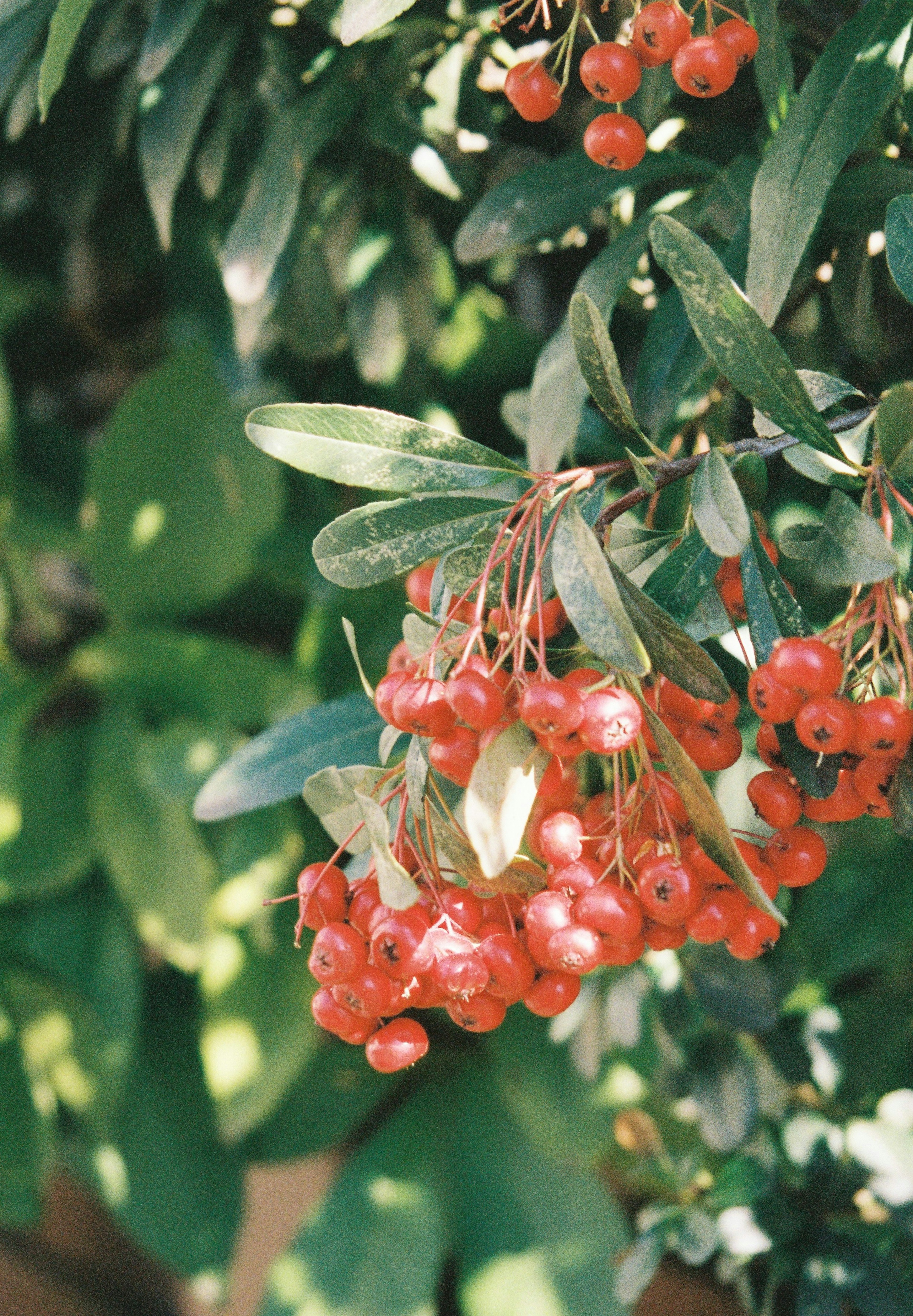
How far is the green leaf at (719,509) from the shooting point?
346 millimetres

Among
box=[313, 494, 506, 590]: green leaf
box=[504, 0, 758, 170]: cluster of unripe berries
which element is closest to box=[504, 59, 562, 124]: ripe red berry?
box=[504, 0, 758, 170]: cluster of unripe berries

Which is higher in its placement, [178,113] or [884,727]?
[178,113]

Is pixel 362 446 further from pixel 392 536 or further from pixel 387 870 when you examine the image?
pixel 387 870

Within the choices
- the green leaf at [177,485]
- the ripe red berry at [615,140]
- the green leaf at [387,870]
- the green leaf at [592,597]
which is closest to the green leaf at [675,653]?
the green leaf at [592,597]

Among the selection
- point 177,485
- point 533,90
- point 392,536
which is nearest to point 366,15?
point 533,90

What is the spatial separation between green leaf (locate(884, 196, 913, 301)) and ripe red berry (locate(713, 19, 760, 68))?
0.31 feet

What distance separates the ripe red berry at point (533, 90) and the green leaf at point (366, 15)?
86 millimetres

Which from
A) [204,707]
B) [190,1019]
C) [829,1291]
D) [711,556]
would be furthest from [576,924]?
[190,1019]

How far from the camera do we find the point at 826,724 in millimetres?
333

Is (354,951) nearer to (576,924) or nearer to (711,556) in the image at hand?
(576,924)

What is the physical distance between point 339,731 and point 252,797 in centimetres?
6

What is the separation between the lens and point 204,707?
108 cm

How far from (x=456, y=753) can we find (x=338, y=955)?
88 mm

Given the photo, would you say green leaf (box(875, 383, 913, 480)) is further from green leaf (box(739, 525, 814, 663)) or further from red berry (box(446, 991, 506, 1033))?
red berry (box(446, 991, 506, 1033))
